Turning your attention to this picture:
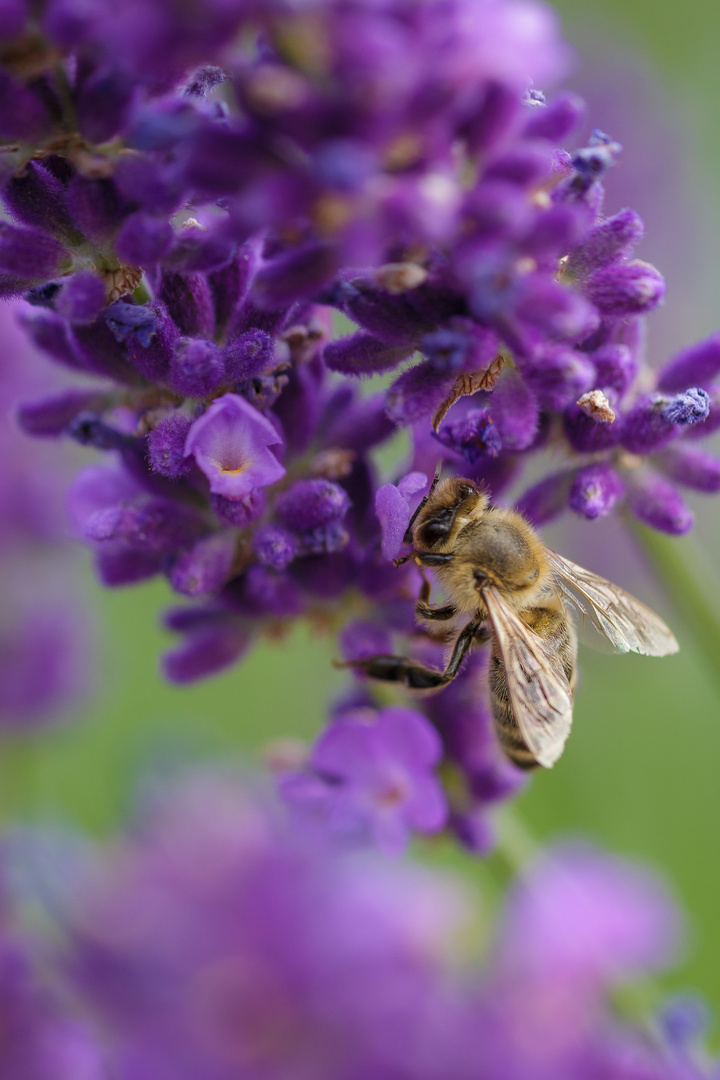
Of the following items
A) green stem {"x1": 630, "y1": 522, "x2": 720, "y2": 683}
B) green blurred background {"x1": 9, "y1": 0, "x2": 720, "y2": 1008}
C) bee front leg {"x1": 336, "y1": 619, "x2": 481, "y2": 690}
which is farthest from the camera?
green blurred background {"x1": 9, "y1": 0, "x2": 720, "y2": 1008}

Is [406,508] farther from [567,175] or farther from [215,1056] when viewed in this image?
[215,1056]

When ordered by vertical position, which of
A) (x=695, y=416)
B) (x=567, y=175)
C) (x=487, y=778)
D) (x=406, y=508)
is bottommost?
(x=487, y=778)

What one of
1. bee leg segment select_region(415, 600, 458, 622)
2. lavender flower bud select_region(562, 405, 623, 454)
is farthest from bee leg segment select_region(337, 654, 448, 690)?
lavender flower bud select_region(562, 405, 623, 454)

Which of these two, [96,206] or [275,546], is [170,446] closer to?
[275,546]

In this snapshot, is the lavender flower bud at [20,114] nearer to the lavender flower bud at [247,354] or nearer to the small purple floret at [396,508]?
the lavender flower bud at [247,354]

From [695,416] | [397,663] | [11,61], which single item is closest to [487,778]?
[397,663]

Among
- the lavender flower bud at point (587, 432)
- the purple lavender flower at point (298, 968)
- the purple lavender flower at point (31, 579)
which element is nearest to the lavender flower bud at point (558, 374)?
the lavender flower bud at point (587, 432)

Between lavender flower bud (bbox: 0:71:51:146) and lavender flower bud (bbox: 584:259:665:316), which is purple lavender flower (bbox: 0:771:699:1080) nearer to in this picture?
lavender flower bud (bbox: 584:259:665:316)
